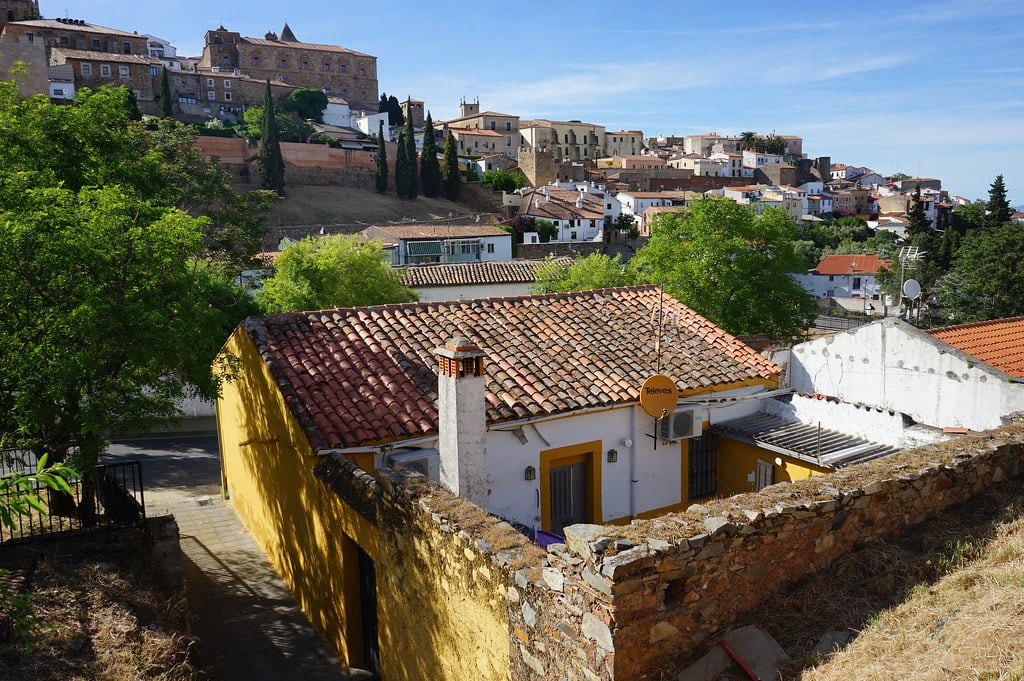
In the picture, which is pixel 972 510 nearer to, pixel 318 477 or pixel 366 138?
pixel 318 477

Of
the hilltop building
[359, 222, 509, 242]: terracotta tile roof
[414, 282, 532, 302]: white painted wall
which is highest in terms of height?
the hilltop building

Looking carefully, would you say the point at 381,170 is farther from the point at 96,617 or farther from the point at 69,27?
the point at 96,617

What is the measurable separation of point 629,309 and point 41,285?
30.9 ft

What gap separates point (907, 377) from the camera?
39.8 ft

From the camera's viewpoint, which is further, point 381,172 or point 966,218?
point 966,218

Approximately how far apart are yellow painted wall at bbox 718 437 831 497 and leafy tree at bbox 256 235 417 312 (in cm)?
1652

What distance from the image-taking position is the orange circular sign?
423 inches

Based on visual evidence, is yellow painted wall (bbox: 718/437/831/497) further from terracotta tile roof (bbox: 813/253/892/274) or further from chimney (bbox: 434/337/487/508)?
terracotta tile roof (bbox: 813/253/892/274)

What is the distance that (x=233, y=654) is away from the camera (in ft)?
32.7

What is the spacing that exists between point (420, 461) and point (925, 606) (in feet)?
20.6

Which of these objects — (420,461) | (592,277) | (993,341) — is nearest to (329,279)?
(592,277)

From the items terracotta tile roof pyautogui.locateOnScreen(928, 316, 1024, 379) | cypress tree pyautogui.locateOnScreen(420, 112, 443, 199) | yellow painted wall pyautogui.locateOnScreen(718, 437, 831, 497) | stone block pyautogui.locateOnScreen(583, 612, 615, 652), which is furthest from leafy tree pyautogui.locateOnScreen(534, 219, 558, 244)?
stone block pyautogui.locateOnScreen(583, 612, 615, 652)

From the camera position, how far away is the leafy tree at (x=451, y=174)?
268ft

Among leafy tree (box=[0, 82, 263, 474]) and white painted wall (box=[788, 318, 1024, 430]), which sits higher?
leafy tree (box=[0, 82, 263, 474])
